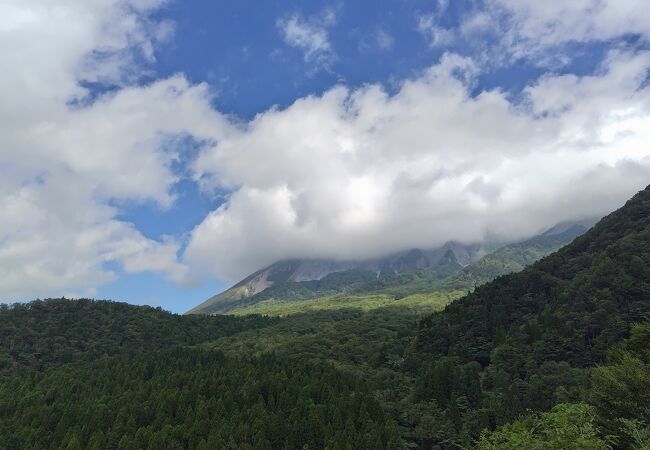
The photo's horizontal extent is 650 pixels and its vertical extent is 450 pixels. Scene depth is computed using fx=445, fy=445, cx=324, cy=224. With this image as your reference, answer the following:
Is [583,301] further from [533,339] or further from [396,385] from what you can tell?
[396,385]

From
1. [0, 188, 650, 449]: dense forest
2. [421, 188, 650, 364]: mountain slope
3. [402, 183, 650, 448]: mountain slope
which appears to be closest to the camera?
[0, 188, 650, 449]: dense forest

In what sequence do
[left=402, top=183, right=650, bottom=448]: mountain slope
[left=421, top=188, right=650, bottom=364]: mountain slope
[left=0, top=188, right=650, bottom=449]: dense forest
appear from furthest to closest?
[left=421, top=188, right=650, bottom=364]: mountain slope → [left=402, top=183, right=650, bottom=448]: mountain slope → [left=0, top=188, right=650, bottom=449]: dense forest

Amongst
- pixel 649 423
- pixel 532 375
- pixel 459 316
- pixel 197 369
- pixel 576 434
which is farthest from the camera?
pixel 459 316

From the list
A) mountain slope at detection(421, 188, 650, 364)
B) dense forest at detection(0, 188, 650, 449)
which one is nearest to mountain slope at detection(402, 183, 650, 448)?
mountain slope at detection(421, 188, 650, 364)

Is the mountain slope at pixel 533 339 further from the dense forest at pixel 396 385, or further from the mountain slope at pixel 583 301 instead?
the dense forest at pixel 396 385

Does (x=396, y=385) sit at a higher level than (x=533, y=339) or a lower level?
lower

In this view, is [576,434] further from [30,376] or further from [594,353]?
[30,376]

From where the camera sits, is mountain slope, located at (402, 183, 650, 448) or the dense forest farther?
mountain slope, located at (402, 183, 650, 448)

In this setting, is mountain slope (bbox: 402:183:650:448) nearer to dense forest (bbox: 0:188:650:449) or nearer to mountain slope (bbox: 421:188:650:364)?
mountain slope (bbox: 421:188:650:364)

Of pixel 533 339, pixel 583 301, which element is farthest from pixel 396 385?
pixel 583 301

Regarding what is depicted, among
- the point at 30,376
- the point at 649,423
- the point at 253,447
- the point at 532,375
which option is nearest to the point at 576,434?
the point at 649,423

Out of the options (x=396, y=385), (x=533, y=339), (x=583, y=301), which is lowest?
(x=396, y=385)

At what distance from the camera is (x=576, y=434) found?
1567 inches

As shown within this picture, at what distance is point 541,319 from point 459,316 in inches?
1455
